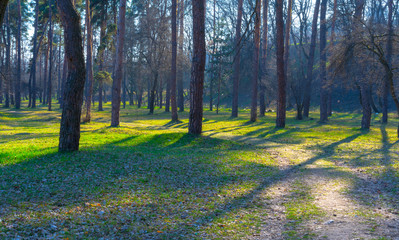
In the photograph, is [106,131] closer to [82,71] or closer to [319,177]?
[82,71]

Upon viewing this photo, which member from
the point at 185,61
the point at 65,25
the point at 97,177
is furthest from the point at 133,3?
the point at 97,177

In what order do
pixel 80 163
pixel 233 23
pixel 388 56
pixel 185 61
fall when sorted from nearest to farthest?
pixel 80 163 → pixel 388 56 → pixel 185 61 → pixel 233 23

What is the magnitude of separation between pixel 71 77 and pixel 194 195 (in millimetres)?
4785

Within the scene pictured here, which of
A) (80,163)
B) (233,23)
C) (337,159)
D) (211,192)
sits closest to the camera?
(211,192)

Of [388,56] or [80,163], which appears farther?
[388,56]

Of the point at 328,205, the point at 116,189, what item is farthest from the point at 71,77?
the point at 328,205

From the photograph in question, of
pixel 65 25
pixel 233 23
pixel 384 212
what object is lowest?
pixel 384 212

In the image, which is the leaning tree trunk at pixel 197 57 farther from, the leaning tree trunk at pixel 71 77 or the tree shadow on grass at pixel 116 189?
the leaning tree trunk at pixel 71 77

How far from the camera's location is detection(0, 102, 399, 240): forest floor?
4.57 m

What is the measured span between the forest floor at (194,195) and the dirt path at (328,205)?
2 centimetres

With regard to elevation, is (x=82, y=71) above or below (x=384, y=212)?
above

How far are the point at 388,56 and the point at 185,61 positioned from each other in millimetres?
19332

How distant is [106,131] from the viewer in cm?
1570

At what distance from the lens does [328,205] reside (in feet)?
19.5
